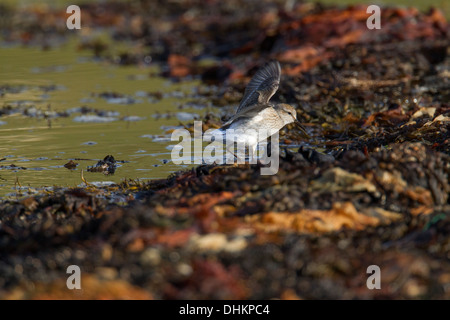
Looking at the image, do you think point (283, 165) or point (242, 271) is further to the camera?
point (283, 165)

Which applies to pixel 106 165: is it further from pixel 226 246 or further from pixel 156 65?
pixel 156 65

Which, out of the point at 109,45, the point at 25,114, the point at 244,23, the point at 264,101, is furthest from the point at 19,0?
the point at 264,101

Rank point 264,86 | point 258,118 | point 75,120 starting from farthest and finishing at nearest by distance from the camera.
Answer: point 75,120 < point 264,86 < point 258,118

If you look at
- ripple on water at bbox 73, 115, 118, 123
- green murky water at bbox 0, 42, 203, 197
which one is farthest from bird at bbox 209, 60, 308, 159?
ripple on water at bbox 73, 115, 118, 123

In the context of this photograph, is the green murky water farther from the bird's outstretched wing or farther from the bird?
the bird's outstretched wing

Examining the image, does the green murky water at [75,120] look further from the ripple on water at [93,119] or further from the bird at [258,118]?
the bird at [258,118]

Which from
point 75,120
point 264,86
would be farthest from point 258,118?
point 75,120

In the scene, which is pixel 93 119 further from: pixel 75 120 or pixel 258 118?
pixel 258 118

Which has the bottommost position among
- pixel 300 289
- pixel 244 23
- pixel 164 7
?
pixel 300 289
